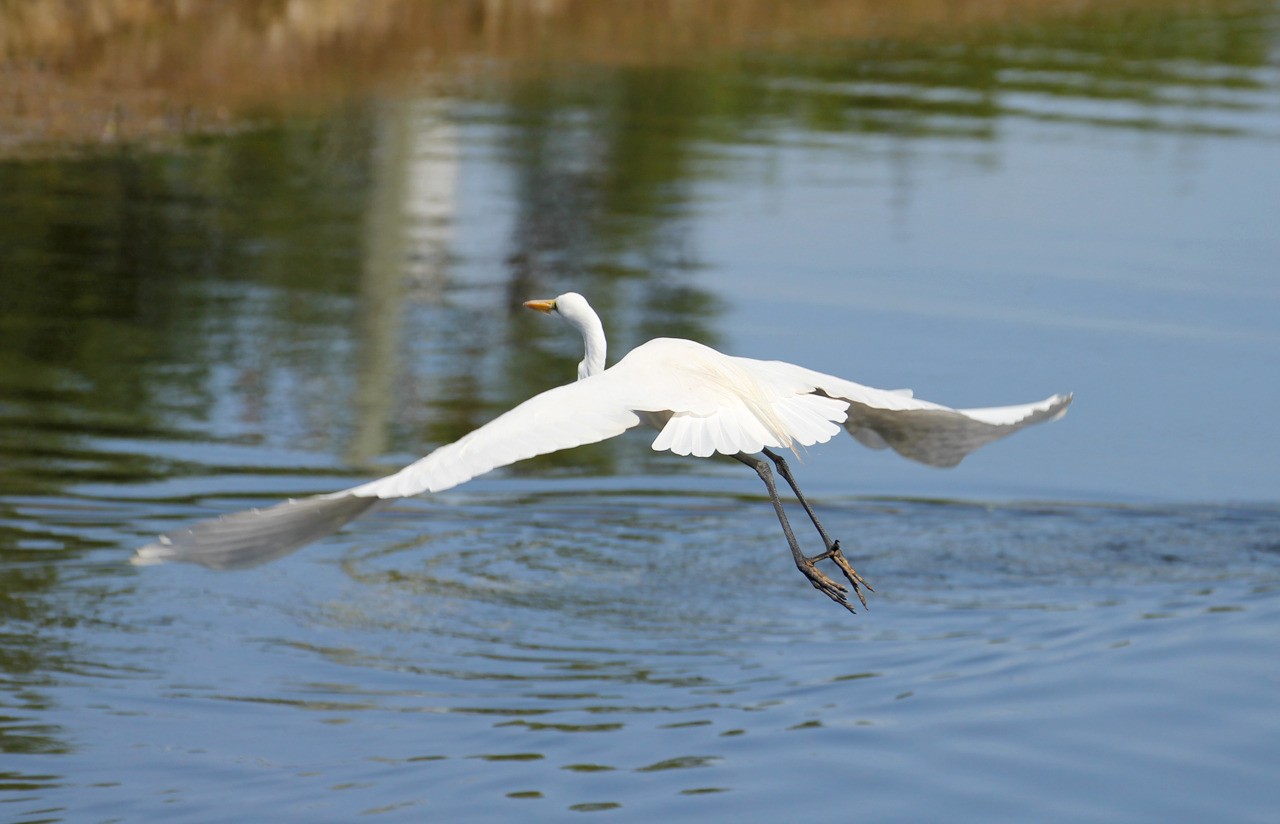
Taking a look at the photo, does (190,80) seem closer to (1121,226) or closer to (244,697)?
(1121,226)

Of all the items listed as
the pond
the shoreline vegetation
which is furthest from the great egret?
the shoreline vegetation

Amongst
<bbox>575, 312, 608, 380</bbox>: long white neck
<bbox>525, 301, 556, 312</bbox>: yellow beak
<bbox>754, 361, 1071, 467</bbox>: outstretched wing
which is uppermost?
<bbox>525, 301, 556, 312</bbox>: yellow beak

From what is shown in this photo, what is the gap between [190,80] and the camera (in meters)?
22.5

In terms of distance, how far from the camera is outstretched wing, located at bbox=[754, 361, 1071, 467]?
6.29m

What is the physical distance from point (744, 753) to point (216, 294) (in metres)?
8.45

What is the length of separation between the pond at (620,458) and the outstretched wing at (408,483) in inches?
62.2

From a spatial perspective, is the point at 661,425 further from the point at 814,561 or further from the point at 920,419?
the point at 920,419

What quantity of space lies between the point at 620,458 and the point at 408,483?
578cm

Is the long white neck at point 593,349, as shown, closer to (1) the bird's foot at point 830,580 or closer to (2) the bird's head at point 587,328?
(2) the bird's head at point 587,328

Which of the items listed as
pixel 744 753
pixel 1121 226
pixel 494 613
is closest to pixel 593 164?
pixel 1121 226

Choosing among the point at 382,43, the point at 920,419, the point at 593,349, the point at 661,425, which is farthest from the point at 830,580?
the point at 382,43

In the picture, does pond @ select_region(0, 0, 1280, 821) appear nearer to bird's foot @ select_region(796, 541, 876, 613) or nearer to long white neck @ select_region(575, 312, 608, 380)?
bird's foot @ select_region(796, 541, 876, 613)

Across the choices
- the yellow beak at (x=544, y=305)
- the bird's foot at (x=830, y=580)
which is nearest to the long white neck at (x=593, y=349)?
the yellow beak at (x=544, y=305)

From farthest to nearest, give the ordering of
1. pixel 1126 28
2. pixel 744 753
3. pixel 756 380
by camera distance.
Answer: pixel 1126 28 → pixel 744 753 → pixel 756 380
